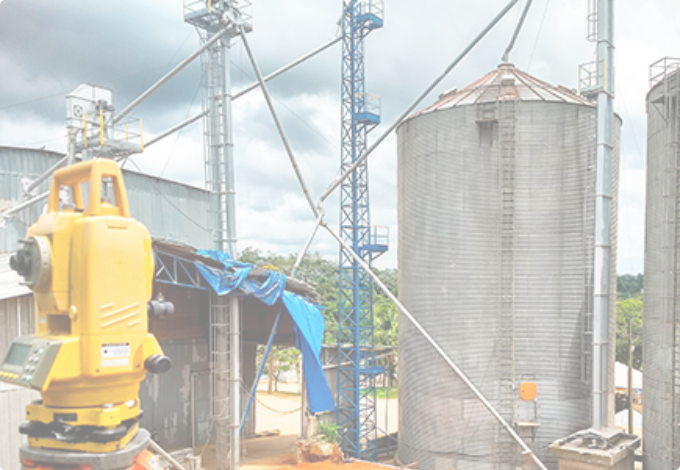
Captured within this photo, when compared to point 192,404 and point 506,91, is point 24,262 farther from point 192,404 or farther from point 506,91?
point 506,91

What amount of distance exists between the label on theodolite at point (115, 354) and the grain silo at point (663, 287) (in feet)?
55.7

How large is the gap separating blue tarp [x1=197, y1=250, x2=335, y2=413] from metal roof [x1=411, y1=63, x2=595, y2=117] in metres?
8.65

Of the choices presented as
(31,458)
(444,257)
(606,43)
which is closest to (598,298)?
(444,257)

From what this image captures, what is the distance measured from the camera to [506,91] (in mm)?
22094

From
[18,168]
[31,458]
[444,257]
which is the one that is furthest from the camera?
[18,168]

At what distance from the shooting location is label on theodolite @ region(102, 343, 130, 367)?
532cm

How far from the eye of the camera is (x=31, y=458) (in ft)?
17.7

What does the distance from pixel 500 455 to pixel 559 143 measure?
34.2ft

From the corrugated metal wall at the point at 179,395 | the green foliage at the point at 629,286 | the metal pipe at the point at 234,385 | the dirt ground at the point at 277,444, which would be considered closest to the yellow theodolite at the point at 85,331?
the metal pipe at the point at 234,385

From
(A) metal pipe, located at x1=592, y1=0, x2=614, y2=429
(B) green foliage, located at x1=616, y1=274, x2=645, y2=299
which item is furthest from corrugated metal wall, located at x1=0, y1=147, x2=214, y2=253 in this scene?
(B) green foliage, located at x1=616, y1=274, x2=645, y2=299

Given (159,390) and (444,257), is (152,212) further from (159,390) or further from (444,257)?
(444,257)

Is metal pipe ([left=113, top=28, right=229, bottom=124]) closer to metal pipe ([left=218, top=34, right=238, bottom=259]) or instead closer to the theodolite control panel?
metal pipe ([left=218, top=34, right=238, bottom=259])

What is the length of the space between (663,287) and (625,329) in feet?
98.3

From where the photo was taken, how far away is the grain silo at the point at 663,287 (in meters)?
18.2
